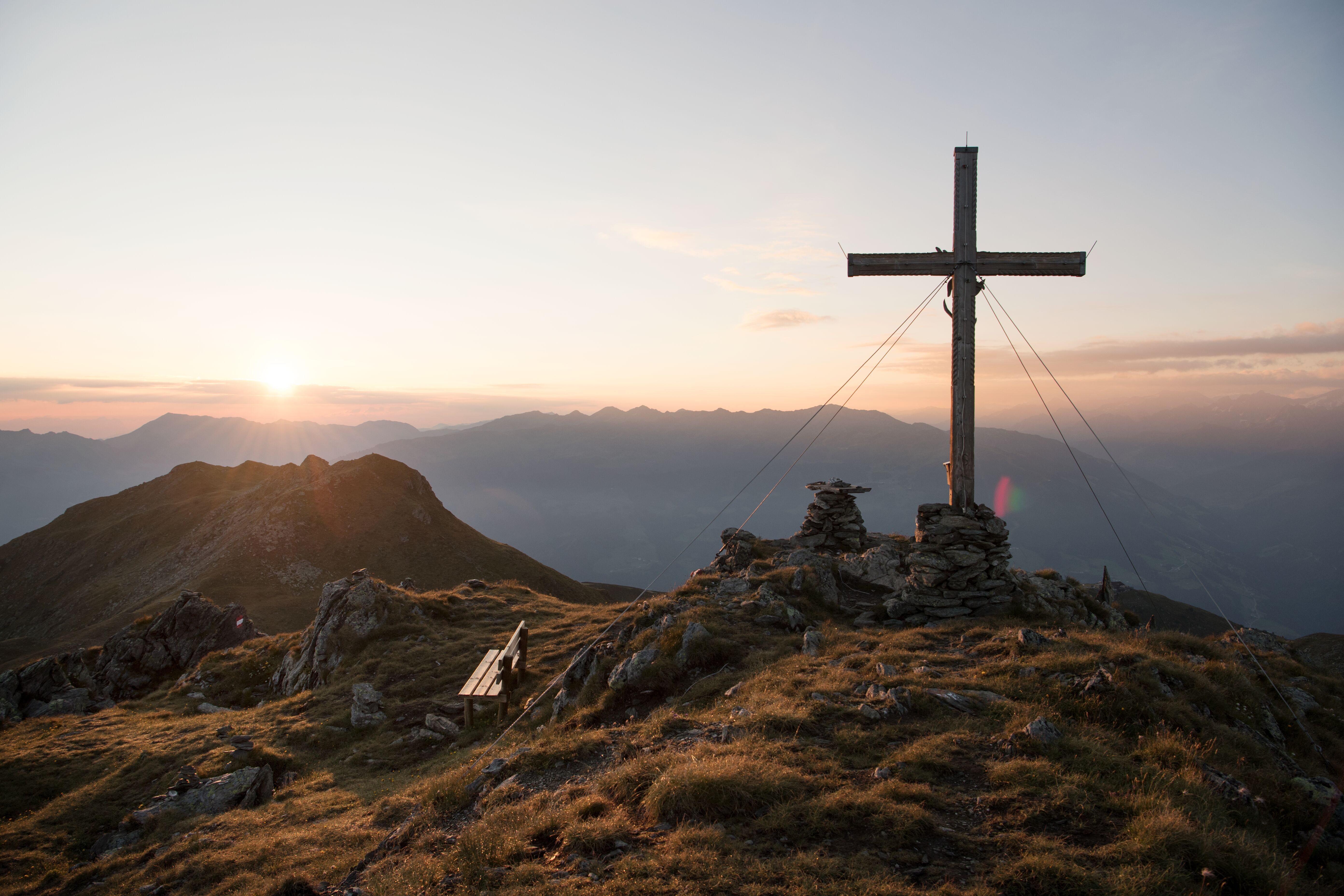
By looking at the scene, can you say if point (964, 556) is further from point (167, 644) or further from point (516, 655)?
point (167, 644)

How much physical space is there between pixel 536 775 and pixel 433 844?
72.5 inches

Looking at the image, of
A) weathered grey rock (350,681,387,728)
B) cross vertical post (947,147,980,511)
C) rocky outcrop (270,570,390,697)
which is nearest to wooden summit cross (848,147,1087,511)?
cross vertical post (947,147,980,511)

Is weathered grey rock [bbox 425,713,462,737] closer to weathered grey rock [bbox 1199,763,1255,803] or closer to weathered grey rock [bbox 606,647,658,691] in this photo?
weathered grey rock [bbox 606,647,658,691]

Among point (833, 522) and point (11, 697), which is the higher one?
point (833, 522)

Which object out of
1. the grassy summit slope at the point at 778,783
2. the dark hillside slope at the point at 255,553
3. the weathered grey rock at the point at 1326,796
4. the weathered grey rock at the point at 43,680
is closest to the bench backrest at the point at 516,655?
the grassy summit slope at the point at 778,783

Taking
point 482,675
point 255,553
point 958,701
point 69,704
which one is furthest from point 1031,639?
point 255,553

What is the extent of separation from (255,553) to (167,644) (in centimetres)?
3742

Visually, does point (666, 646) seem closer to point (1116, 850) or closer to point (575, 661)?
point (575, 661)

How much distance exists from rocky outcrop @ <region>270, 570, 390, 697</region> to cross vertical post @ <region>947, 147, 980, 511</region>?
21.4m

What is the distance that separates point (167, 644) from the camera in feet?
90.9

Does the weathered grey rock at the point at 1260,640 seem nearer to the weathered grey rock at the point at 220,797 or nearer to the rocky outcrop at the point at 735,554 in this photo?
the rocky outcrop at the point at 735,554

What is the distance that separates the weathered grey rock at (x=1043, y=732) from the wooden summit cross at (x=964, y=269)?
741 cm

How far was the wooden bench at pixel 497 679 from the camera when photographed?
16094 mm

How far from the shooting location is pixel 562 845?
748cm
